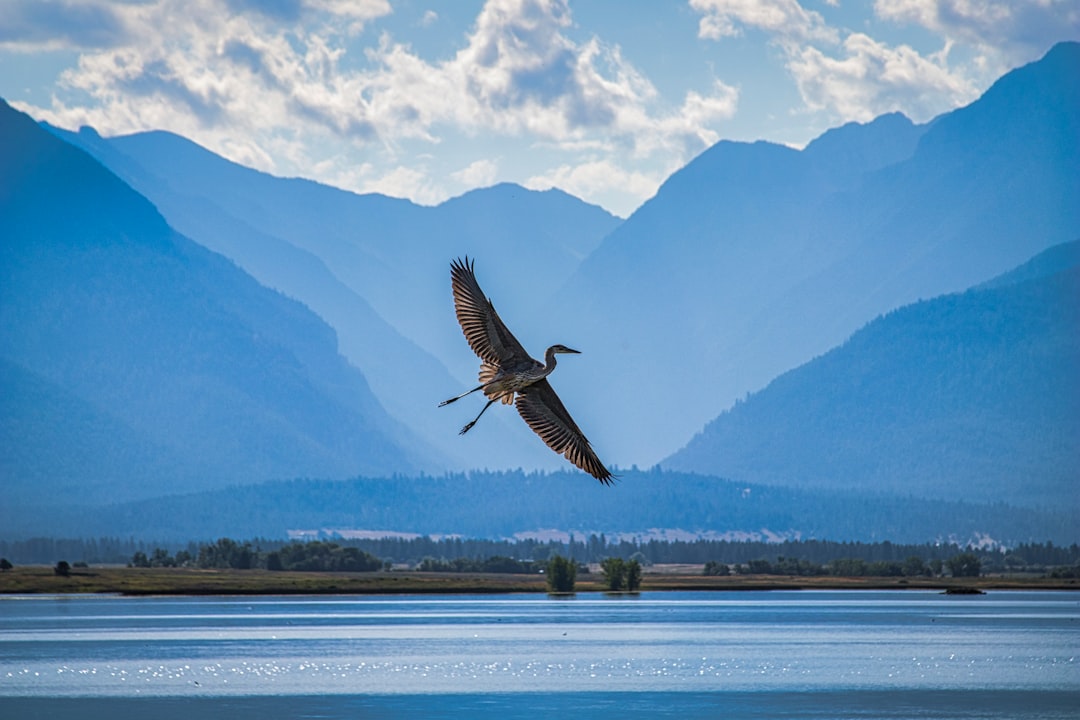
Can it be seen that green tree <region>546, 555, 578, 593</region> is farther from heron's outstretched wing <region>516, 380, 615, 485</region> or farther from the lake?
heron's outstretched wing <region>516, 380, 615, 485</region>

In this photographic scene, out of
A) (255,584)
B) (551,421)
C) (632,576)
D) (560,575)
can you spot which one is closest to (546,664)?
(551,421)

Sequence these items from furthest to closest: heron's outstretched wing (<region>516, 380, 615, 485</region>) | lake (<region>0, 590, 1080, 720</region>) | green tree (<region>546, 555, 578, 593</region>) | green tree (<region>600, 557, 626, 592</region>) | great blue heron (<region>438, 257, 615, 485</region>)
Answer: green tree (<region>600, 557, 626, 592</region>), green tree (<region>546, 555, 578, 593</region>), lake (<region>0, 590, 1080, 720</region>), heron's outstretched wing (<region>516, 380, 615, 485</region>), great blue heron (<region>438, 257, 615, 485</region>)

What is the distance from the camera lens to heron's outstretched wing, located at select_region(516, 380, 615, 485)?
2891 cm

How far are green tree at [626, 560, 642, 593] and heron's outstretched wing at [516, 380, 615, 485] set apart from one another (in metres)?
141

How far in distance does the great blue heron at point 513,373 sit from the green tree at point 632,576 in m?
141

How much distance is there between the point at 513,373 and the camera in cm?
2856

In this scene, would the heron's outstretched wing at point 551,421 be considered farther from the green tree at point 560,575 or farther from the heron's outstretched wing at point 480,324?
the green tree at point 560,575

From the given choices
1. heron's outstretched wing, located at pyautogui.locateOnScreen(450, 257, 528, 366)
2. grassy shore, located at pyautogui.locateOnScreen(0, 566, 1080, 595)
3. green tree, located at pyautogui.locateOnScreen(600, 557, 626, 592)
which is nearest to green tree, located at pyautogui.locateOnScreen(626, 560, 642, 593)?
green tree, located at pyautogui.locateOnScreen(600, 557, 626, 592)

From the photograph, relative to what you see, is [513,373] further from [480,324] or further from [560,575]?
[560,575]

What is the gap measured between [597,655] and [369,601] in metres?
92.8

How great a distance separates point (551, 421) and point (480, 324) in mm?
1926

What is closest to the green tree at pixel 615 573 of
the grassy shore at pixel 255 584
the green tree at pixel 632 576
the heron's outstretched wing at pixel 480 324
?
the green tree at pixel 632 576

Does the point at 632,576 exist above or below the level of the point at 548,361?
above

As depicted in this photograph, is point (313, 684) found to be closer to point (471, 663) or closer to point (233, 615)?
point (471, 663)
